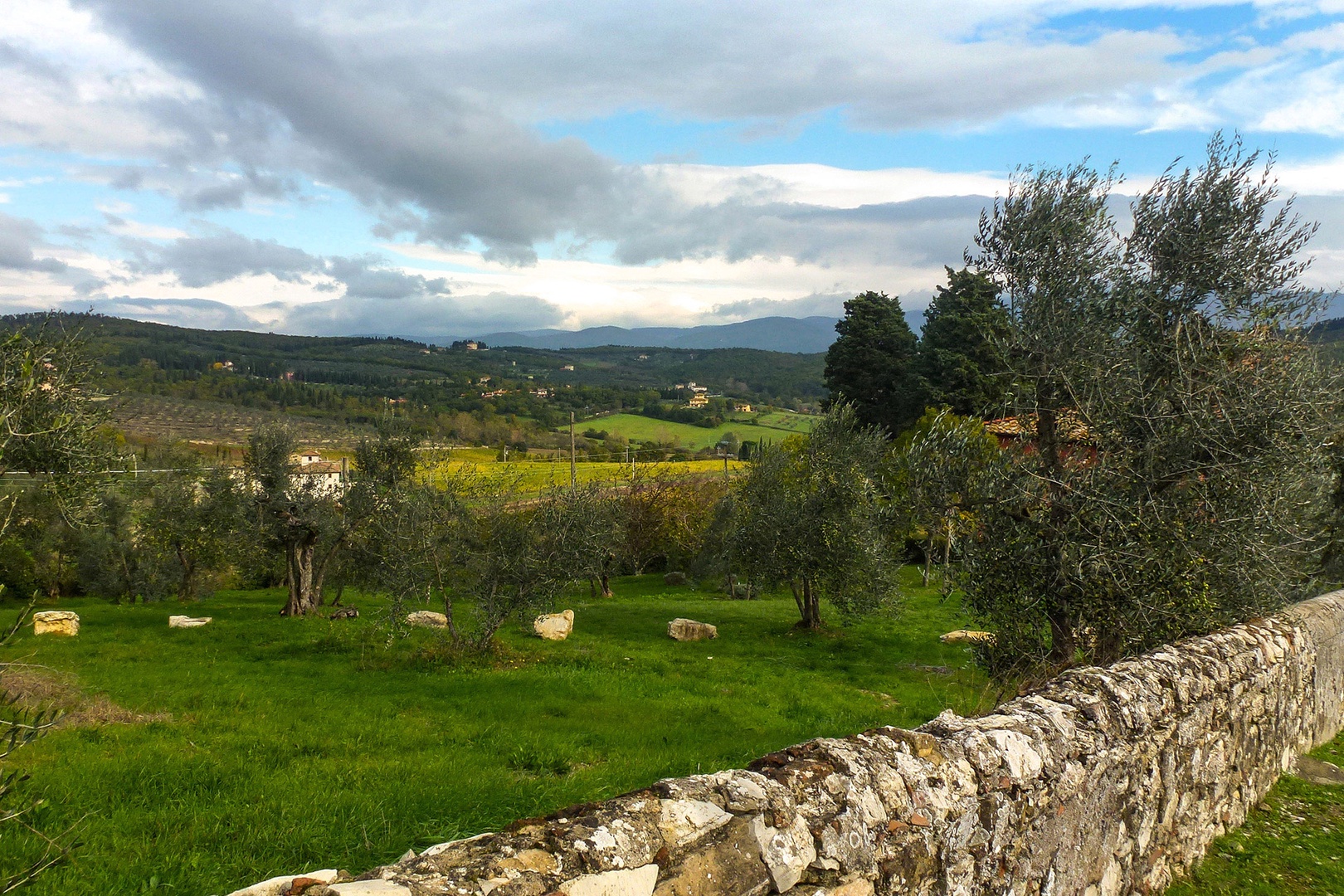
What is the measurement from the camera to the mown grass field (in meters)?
92.2

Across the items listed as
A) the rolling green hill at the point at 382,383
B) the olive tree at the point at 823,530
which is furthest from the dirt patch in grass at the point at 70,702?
the olive tree at the point at 823,530

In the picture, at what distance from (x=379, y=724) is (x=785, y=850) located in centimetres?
1049

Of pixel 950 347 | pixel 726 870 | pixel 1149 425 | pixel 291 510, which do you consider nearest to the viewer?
pixel 726 870

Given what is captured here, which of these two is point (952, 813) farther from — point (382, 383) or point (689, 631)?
point (382, 383)

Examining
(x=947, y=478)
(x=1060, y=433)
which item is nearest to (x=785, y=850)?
(x=947, y=478)

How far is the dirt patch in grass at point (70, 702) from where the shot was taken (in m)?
11.6

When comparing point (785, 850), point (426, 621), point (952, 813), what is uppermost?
point (785, 850)

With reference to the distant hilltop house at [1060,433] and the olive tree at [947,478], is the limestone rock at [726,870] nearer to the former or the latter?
the olive tree at [947,478]

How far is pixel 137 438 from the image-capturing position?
6038cm

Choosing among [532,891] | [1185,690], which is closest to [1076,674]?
[1185,690]

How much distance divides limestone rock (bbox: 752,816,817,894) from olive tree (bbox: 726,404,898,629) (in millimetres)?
19285

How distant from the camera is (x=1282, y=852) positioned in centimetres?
770

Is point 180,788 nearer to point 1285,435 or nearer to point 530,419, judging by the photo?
point 1285,435

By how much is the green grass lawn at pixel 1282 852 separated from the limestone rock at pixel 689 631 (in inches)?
669
